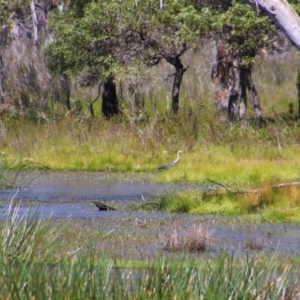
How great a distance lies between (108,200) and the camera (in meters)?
16.0

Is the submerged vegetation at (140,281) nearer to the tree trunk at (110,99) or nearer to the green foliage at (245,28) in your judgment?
the green foliage at (245,28)

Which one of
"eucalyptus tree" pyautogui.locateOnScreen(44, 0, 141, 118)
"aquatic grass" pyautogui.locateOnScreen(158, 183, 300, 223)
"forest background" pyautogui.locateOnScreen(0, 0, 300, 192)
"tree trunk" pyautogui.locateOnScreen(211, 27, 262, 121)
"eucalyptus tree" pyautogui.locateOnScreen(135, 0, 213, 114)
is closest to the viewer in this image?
"aquatic grass" pyautogui.locateOnScreen(158, 183, 300, 223)

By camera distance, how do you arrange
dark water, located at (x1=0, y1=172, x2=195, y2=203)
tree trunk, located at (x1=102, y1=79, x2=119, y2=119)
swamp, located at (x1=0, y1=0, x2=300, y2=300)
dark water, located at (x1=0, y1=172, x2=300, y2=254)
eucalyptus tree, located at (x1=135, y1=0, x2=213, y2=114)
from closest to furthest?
swamp, located at (x1=0, y1=0, x2=300, y2=300)
dark water, located at (x1=0, y1=172, x2=300, y2=254)
dark water, located at (x1=0, y1=172, x2=195, y2=203)
eucalyptus tree, located at (x1=135, y1=0, x2=213, y2=114)
tree trunk, located at (x1=102, y1=79, x2=119, y2=119)

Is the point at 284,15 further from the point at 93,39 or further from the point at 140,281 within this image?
the point at 93,39

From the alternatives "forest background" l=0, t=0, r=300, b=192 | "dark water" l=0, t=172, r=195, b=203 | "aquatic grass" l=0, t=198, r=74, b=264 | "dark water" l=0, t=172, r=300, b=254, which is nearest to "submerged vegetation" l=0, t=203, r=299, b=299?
"aquatic grass" l=0, t=198, r=74, b=264

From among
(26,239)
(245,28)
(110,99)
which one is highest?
(26,239)

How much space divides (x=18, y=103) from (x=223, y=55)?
5962 millimetres

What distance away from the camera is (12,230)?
7.24m

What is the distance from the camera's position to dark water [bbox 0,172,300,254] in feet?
38.3

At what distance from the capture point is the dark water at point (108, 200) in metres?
11.7

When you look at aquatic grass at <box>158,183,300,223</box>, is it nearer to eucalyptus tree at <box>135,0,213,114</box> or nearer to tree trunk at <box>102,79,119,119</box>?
eucalyptus tree at <box>135,0,213,114</box>

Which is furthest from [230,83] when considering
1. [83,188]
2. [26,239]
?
[26,239]

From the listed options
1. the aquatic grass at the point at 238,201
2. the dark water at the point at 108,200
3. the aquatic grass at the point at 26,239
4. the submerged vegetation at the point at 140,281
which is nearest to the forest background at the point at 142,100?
the dark water at the point at 108,200

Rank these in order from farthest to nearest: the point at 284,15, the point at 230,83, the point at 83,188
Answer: the point at 230,83 → the point at 83,188 → the point at 284,15
